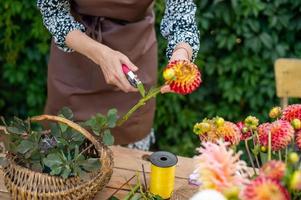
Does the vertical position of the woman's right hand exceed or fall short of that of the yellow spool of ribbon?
it exceeds it

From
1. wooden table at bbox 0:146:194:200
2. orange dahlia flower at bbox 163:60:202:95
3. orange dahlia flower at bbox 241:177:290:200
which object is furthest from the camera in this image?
wooden table at bbox 0:146:194:200

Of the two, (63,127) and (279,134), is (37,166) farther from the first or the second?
(279,134)

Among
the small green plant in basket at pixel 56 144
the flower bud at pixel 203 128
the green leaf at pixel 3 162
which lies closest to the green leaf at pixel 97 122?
the small green plant in basket at pixel 56 144

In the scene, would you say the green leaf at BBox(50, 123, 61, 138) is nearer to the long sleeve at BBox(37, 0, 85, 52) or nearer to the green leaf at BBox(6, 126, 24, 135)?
the green leaf at BBox(6, 126, 24, 135)

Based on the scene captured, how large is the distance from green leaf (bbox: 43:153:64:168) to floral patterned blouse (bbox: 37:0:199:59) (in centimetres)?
54

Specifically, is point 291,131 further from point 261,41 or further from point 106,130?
point 261,41

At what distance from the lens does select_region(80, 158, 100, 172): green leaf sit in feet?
4.40

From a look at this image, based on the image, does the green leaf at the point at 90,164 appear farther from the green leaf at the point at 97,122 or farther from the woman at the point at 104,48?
the woman at the point at 104,48

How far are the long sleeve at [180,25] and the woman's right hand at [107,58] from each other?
21cm

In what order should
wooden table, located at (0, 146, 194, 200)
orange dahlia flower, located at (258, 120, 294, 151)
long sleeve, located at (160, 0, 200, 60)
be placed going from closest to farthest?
orange dahlia flower, located at (258, 120, 294, 151)
wooden table, located at (0, 146, 194, 200)
long sleeve, located at (160, 0, 200, 60)

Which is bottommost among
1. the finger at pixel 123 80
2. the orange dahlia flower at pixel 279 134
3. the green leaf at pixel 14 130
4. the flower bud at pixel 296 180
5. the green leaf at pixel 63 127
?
the green leaf at pixel 14 130

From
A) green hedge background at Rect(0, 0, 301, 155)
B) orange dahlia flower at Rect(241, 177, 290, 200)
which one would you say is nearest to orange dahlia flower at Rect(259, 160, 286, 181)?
orange dahlia flower at Rect(241, 177, 290, 200)

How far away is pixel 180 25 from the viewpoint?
182 centimetres

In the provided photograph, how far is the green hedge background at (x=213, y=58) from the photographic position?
288 centimetres
